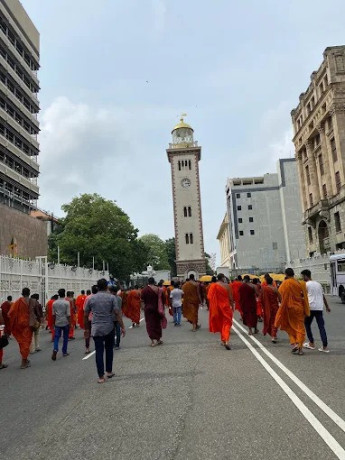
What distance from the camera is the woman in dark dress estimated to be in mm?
10289

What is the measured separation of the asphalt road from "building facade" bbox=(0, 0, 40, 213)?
37.8 m

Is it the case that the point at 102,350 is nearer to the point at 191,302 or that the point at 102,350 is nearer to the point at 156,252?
the point at 191,302

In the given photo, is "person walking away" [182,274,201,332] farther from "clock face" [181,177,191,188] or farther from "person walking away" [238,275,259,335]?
"clock face" [181,177,191,188]

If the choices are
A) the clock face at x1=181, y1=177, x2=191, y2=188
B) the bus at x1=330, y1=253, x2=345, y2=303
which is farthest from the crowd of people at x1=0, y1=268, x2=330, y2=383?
the clock face at x1=181, y1=177, x2=191, y2=188

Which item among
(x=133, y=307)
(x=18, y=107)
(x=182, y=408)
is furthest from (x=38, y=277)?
(x=18, y=107)

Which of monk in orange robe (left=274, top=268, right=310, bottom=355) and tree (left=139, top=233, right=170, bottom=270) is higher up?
tree (left=139, top=233, right=170, bottom=270)

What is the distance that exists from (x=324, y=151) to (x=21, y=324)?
39.7 meters

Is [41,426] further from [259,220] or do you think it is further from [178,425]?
[259,220]

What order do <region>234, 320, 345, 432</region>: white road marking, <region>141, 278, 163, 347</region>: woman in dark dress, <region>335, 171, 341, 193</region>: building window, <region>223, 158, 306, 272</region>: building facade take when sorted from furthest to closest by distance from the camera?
<region>223, 158, 306, 272</region>: building facade → <region>335, 171, 341, 193</region>: building window → <region>141, 278, 163, 347</region>: woman in dark dress → <region>234, 320, 345, 432</region>: white road marking

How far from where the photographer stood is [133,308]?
16078 mm

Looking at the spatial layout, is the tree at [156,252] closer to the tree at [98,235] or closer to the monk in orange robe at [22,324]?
the tree at [98,235]

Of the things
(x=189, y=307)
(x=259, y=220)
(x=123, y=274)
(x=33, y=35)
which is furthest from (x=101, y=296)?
(x=259, y=220)

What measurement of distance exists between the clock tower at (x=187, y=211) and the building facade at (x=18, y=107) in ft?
63.5

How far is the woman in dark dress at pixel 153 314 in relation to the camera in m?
10.3
